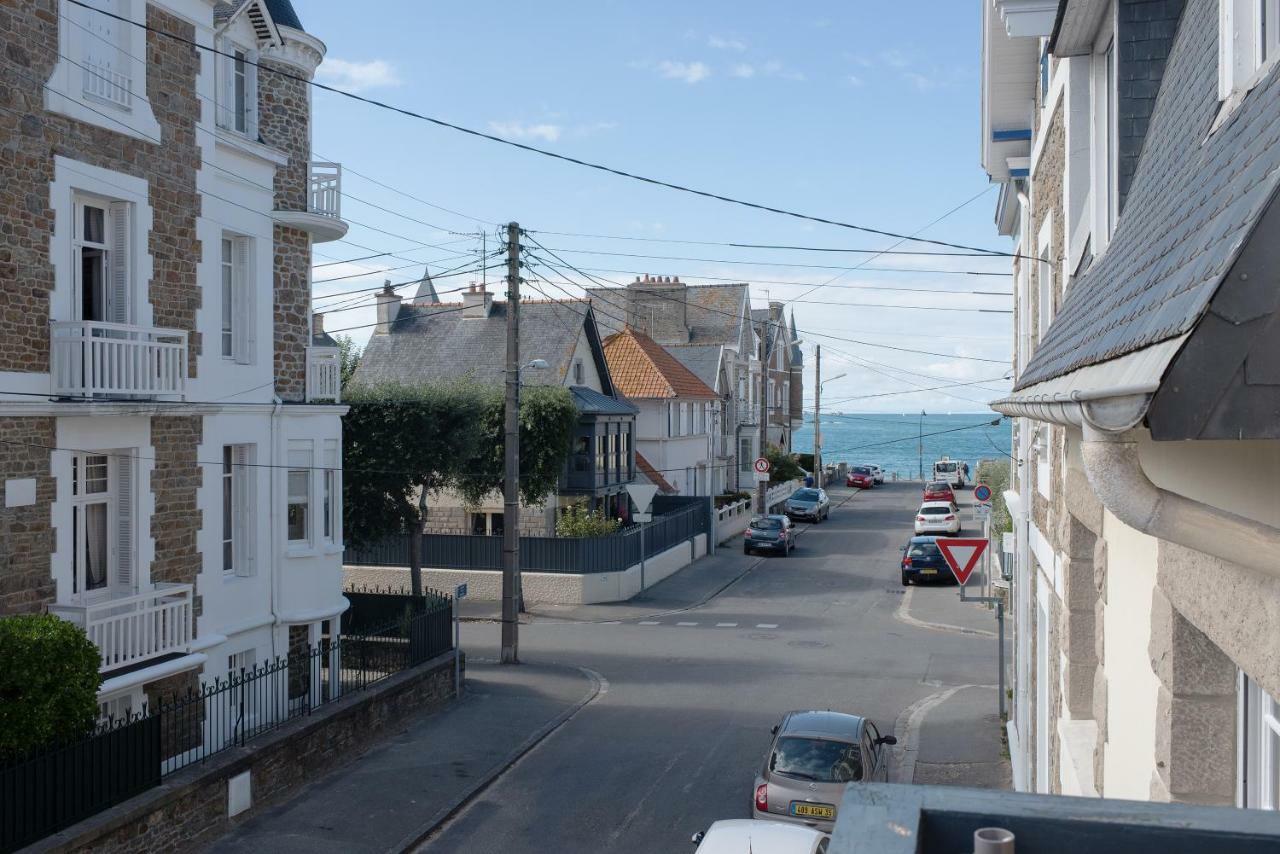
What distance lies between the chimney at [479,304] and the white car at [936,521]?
18.3 metres

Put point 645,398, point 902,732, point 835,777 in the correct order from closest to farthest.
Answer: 1. point 835,777
2. point 902,732
3. point 645,398

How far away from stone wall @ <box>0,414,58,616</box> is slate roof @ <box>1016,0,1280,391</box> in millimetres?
11255

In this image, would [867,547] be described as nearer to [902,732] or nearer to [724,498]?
[724,498]

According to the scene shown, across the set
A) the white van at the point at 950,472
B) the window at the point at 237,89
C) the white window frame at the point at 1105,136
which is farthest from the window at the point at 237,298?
the white van at the point at 950,472

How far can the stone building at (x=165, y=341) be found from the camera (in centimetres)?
1281

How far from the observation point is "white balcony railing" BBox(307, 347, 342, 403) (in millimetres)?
18484

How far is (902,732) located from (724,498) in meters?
31.2

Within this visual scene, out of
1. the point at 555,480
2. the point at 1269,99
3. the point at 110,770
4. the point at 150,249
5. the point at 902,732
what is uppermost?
the point at 150,249

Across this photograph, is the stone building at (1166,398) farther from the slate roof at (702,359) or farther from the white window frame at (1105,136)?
the slate roof at (702,359)

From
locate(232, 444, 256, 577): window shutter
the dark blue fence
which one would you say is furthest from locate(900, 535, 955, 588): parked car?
locate(232, 444, 256, 577): window shutter

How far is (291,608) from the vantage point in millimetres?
17766

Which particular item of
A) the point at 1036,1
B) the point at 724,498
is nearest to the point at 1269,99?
the point at 1036,1

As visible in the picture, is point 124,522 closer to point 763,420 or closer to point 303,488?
point 303,488

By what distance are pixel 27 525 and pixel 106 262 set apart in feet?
11.5
